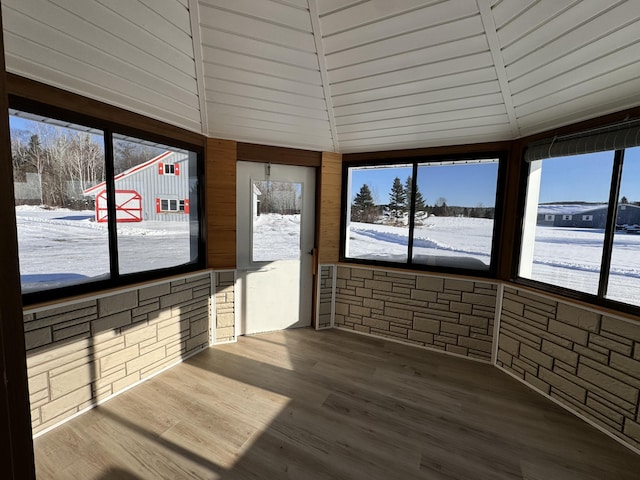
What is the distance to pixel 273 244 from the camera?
3.26 metres

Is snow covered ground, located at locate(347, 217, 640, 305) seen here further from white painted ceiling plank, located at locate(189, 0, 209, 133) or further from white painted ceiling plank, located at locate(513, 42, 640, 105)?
white painted ceiling plank, located at locate(189, 0, 209, 133)

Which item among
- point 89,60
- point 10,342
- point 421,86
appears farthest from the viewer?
point 421,86

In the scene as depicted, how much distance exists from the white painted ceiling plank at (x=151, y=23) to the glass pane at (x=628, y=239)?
298cm

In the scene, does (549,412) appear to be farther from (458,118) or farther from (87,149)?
(87,149)

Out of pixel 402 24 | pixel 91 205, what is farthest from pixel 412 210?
pixel 91 205

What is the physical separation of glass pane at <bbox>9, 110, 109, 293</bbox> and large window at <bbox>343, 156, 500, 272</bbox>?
2.34 metres

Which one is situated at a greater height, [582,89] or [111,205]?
[582,89]

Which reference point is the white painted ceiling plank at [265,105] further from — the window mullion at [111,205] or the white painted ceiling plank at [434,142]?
the window mullion at [111,205]

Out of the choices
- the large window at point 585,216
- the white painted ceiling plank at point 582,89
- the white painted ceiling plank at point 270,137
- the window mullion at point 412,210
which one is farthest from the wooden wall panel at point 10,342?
the window mullion at point 412,210

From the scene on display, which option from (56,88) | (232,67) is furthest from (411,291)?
Answer: (56,88)

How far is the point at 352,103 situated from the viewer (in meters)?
2.52

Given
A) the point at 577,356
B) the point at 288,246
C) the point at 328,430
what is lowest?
the point at 328,430

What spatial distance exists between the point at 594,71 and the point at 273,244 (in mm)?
2824

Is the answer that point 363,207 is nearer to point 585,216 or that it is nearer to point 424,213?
point 424,213
